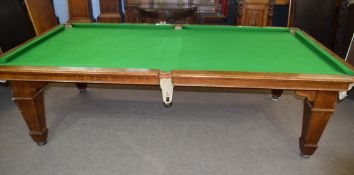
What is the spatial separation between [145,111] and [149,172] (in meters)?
0.83

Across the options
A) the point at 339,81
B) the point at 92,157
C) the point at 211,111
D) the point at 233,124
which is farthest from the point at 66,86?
the point at 339,81

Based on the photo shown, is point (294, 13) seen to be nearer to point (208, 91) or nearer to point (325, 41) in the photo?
point (325, 41)

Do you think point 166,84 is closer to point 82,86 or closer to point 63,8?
point 82,86

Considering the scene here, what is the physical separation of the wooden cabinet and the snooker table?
185cm

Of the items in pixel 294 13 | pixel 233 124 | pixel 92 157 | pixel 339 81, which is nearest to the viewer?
pixel 339 81

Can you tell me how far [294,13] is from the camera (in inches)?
147

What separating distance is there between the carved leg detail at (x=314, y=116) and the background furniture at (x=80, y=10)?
10.8ft

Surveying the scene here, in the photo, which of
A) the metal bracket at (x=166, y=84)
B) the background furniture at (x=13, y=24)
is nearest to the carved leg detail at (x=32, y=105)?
the metal bracket at (x=166, y=84)

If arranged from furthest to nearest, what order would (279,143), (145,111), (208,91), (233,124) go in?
(208,91), (145,111), (233,124), (279,143)

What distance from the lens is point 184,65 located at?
1845mm

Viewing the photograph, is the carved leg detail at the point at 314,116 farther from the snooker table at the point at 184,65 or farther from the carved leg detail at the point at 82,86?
the carved leg detail at the point at 82,86

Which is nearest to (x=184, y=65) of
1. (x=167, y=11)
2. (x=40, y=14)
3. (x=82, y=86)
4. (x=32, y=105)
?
(x=32, y=105)

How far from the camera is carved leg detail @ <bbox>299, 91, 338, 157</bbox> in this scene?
1.82 meters

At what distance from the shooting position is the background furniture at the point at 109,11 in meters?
4.26
